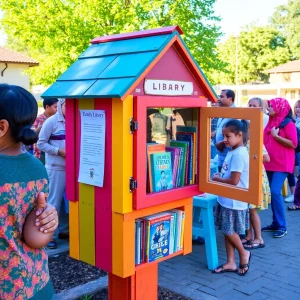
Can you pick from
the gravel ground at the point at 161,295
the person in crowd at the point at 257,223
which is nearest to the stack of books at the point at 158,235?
the gravel ground at the point at 161,295

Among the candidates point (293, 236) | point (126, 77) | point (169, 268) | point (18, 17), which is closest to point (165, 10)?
point (18, 17)

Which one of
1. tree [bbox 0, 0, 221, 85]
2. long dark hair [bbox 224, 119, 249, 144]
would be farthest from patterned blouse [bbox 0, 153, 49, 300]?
tree [bbox 0, 0, 221, 85]

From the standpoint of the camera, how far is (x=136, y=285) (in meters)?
3.11

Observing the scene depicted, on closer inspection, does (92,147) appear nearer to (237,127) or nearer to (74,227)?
(74,227)

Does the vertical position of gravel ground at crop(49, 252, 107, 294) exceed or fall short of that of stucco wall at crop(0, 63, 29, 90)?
it falls short

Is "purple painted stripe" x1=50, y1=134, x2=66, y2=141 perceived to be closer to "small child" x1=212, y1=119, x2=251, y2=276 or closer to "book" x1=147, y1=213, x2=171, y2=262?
"small child" x1=212, y1=119, x2=251, y2=276

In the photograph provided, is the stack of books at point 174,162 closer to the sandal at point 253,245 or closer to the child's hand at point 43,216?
the child's hand at point 43,216

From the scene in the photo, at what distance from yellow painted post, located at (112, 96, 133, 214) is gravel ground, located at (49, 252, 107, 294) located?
5.17 feet

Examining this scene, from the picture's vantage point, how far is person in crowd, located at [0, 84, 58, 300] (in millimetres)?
1761

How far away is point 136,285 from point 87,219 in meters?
0.61

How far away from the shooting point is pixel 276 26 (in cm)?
5469

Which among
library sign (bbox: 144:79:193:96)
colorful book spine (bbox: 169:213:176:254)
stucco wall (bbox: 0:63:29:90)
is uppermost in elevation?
stucco wall (bbox: 0:63:29:90)

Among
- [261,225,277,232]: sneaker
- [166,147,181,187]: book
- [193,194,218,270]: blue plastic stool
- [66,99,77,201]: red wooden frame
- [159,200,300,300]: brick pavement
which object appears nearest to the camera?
[66,99,77,201]: red wooden frame

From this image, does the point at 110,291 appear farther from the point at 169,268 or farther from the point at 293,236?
the point at 293,236
